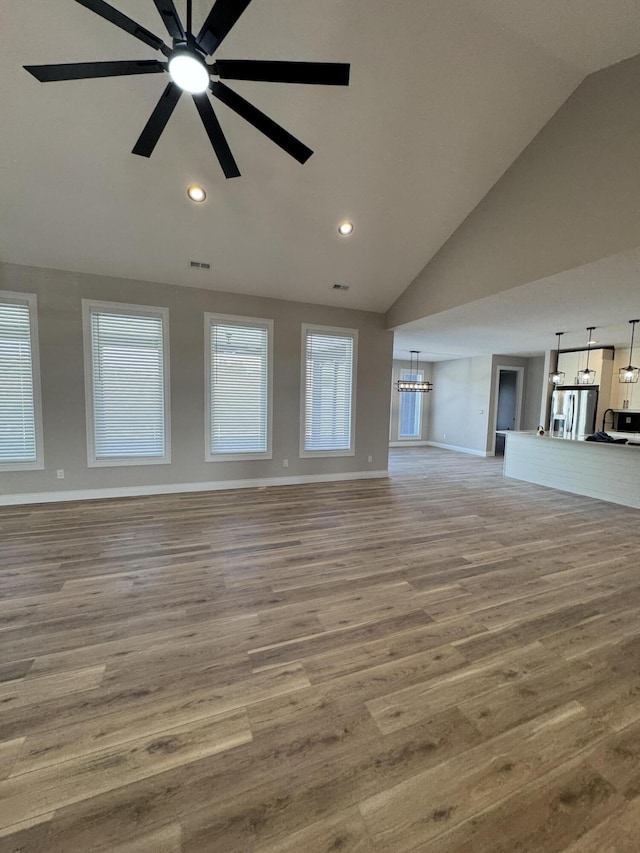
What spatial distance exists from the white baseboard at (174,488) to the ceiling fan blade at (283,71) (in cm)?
474

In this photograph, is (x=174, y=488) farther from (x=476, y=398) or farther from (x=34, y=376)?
(x=476, y=398)

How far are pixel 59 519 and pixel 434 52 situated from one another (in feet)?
19.2

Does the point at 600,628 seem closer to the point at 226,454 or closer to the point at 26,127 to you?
the point at 226,454

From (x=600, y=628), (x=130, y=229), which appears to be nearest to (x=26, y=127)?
(x=130, y=229)

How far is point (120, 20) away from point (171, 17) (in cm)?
29

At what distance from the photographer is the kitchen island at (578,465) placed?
202 inches

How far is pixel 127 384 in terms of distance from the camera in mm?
4996

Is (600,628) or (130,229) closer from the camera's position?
(600,628)

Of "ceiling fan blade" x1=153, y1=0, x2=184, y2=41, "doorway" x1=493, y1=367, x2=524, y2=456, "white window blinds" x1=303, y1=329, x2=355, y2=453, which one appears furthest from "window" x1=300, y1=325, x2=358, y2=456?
"doorway" x1=493, y1=367, x2=524, y2=456

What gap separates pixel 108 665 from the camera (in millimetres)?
1938

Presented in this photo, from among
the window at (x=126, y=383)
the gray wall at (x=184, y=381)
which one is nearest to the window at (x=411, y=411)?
the gray wall at (x=184, y=381)

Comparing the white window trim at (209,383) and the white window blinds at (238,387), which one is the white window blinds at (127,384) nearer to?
the white window trim at (209,383)

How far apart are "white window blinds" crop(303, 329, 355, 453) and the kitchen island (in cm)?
327

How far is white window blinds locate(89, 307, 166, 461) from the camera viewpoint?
4.86 m
